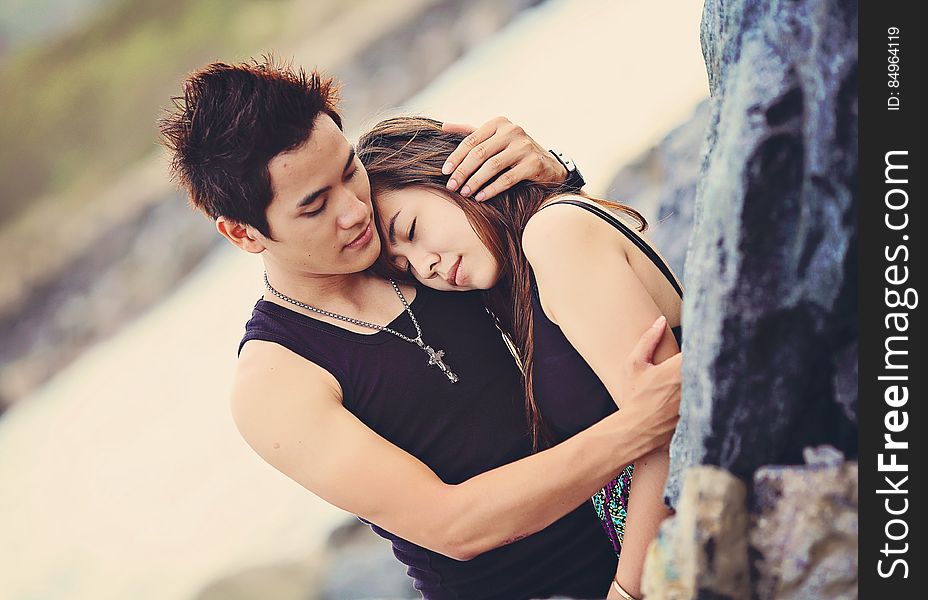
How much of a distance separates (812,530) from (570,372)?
45cm

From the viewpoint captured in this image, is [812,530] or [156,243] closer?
[812,530]

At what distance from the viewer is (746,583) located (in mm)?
1058

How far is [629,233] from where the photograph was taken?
1379 mm

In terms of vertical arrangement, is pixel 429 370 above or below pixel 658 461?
above

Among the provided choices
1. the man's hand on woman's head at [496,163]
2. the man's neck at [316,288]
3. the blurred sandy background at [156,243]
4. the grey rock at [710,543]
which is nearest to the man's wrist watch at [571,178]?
the man's hand on woman's head at [496,163]

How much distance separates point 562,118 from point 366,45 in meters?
0.94

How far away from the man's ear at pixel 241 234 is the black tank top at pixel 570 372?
435 millimetres

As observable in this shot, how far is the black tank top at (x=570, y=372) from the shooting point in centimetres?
137

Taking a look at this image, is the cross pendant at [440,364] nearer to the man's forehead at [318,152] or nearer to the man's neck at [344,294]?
the man's neck at [344,294]

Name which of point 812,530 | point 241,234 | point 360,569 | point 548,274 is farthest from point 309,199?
point 360,569

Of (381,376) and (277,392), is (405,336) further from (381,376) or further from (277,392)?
(277,392)

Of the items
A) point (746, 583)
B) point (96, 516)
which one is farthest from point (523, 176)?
point (96, 516)

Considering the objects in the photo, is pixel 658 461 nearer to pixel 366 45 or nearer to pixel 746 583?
pixel 746 583

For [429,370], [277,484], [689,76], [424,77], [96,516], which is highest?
[429,370]
